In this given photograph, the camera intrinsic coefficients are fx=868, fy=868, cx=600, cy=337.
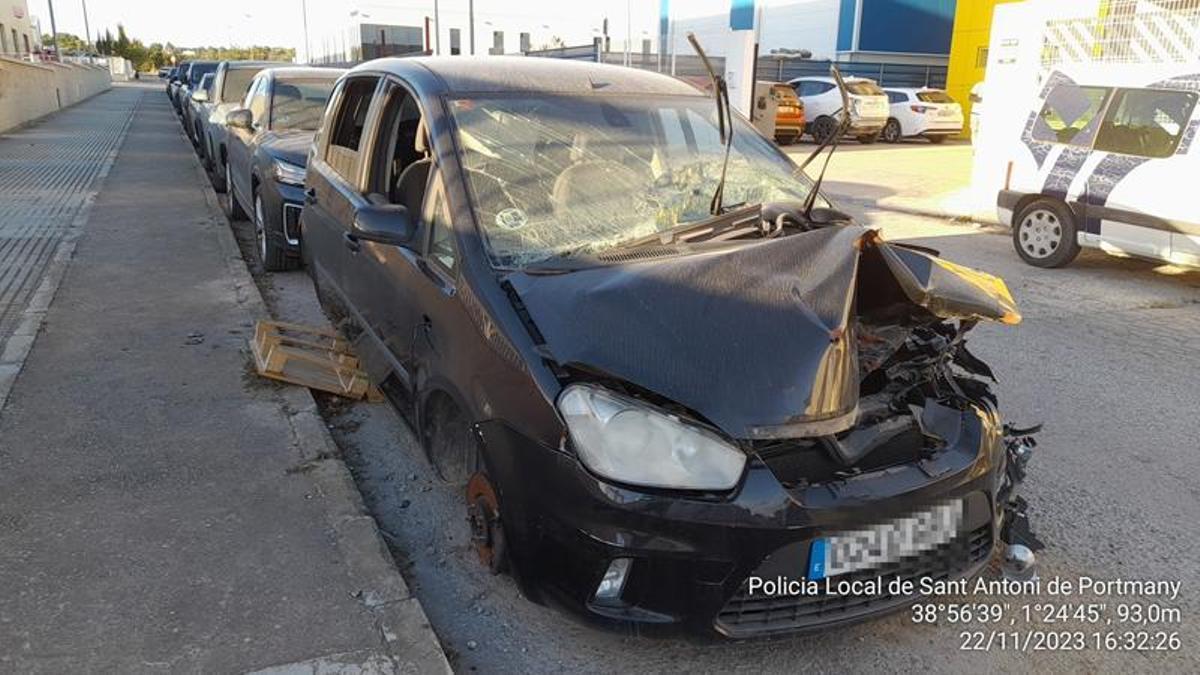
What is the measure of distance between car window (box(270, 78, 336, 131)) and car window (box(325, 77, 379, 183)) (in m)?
3.33

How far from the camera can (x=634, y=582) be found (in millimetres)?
2404

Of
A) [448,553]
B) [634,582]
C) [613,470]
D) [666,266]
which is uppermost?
[666,266]

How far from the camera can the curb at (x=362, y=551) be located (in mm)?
2613

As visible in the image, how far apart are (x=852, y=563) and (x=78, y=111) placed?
1440 inches

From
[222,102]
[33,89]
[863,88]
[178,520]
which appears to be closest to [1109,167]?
[178,520]

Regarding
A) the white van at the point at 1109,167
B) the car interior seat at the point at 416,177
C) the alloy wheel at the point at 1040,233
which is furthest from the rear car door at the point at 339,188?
the alloy wheel at the point at 1040,233

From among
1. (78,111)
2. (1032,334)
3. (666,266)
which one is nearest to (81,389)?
(666,266)

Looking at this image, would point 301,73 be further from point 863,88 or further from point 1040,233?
point 863,88

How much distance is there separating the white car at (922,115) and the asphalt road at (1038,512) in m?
17.9

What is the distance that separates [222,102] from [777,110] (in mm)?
13567

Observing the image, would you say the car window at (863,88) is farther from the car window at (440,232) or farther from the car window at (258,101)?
the car window at (440,232)

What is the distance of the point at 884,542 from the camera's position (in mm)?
2475

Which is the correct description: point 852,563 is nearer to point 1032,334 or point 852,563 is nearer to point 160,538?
point 160,538

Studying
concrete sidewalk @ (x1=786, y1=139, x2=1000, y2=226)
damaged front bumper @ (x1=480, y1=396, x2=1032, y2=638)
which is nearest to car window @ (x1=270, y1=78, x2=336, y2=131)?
damaged front bumper @ (x1=480, y1=396, x2=1032, y2=638)
